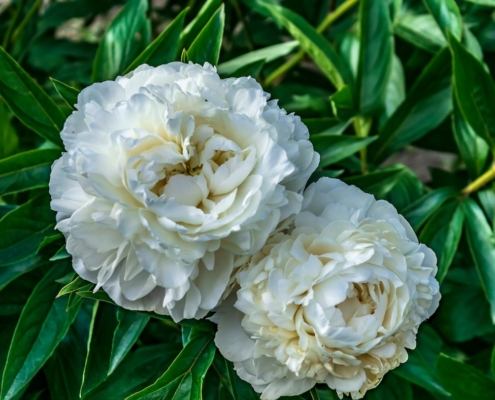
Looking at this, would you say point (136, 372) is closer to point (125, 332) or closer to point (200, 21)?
point (125, 332)

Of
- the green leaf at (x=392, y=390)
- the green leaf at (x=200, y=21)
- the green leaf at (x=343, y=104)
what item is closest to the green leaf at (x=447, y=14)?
A: the green leaf at (x=343, y=104)

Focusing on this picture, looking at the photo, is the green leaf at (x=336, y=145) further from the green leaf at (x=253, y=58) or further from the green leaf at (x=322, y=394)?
the green leaf at (x=322, y=394)

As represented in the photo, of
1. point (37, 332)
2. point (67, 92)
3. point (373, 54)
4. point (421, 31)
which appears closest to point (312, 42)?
point (373, 54)

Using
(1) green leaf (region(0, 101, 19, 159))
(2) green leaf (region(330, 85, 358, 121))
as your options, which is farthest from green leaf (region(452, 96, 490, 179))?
(1) green leaf (region(0, 101, 19, 159))

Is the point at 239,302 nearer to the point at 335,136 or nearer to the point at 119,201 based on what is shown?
the point at 119,201

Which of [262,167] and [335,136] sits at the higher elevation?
[262,167]

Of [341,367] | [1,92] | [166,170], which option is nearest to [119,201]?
[166,170]

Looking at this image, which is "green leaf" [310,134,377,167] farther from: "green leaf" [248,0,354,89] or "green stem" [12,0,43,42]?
"green stem" [12,0,43,42]
